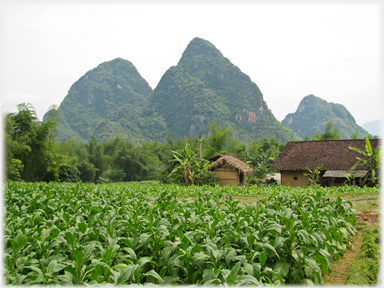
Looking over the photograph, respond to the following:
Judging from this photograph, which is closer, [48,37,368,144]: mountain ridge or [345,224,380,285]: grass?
[345,224,380,285]: grass

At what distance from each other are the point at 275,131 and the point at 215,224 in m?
92.4

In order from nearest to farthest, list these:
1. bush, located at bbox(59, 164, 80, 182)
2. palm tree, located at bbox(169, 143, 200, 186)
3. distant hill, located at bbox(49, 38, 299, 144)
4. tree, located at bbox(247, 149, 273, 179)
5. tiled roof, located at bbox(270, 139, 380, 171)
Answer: palm tree, located at bbox(169, 143, 200, 186) < tiled roof, located at bbox(270, 139, 380, 171) < bush, located at bbox(59, 164, 80, 182) < tree, located at bbox(247, 149, 273, 179) < distant hill, located at bbox(49, 38, 299, 144)

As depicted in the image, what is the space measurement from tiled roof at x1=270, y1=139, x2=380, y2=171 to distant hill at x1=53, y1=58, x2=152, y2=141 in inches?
2639

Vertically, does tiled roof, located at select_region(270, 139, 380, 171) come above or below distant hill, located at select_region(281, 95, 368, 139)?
below

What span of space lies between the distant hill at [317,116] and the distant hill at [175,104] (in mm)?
20600

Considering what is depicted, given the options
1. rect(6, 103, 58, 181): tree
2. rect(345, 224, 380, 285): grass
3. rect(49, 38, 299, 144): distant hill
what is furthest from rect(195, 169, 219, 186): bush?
rect(49, 38, 299, 144): distant hill

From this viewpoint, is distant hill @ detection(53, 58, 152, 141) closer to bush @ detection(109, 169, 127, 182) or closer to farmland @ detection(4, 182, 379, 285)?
bush @ detection(109, 169, 127, 182)

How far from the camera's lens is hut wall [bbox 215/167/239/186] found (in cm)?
2147

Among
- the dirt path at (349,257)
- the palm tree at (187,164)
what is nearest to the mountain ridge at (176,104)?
the palm tree at (187,164)

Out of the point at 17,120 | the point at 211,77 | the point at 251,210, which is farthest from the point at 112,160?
the point at 211,77

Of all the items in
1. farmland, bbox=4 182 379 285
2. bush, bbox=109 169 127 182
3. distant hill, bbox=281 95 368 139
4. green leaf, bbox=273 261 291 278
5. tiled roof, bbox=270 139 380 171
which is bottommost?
bush, bbox=109 169 127 182

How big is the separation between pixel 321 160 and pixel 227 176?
671 centimetres

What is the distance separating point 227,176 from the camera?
21.8 meters

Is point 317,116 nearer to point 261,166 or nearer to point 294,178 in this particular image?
point 261,166
